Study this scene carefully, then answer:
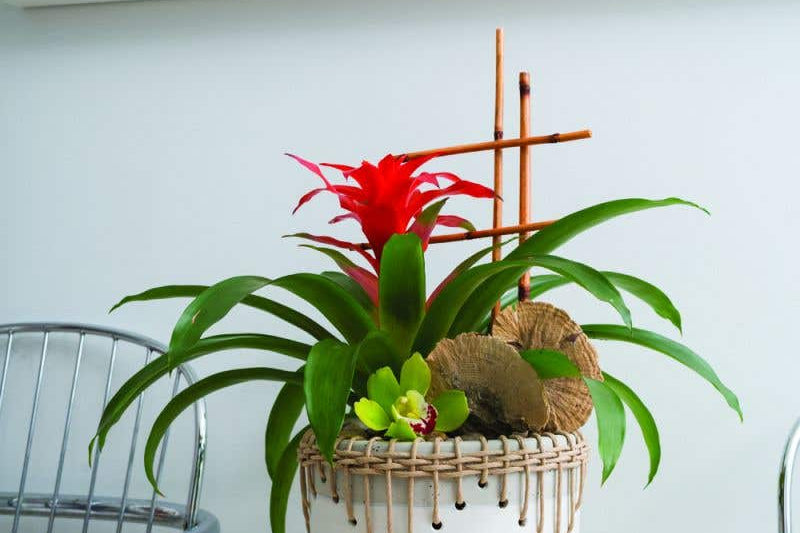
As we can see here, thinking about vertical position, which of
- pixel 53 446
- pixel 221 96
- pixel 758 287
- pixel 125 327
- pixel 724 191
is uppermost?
pixel 221 96

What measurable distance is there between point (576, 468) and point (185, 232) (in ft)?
3.54

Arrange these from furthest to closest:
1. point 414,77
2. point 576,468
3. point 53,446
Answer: point 53,446, point 414,77, point 576,468

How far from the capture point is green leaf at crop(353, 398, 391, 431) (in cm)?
73

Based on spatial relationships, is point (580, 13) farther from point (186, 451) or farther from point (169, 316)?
point (186, 451)

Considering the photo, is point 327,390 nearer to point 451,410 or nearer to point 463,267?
point 451,410

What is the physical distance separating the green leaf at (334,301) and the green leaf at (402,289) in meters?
0.02

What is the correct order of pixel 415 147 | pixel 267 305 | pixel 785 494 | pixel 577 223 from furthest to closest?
pixel 415 147, pixel 785 494, pixel 267 305, pixel 577 223

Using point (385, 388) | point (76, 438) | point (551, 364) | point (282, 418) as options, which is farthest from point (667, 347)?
point (76, 438)

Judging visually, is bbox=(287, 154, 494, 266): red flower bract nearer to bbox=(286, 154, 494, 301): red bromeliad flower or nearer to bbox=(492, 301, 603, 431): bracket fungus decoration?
bbox=(286, 154, 494, 301): red bromeliad flower

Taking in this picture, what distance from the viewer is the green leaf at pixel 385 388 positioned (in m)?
0.75

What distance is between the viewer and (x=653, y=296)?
0.79 m

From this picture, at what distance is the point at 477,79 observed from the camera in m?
1.55

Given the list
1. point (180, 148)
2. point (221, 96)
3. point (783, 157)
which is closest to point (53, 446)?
point (180, 148)

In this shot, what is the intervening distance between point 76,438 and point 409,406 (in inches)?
45.0
